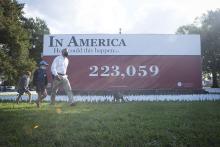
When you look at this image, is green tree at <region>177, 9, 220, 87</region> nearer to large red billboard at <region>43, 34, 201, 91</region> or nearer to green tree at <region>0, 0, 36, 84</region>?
large red billboard at <region>43, 34, 201, 91</region>

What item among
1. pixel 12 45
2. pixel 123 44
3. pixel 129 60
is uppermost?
pixel 12 45

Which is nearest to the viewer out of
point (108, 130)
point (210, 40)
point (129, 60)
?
point (108, 130)

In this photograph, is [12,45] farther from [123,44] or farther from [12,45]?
[123,44]

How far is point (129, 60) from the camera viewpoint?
65.3 feet

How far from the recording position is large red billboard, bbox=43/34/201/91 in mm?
19703

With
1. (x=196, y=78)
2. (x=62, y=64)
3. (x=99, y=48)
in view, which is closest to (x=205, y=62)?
(x=196, y=78)

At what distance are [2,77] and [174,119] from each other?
3517 centimetres

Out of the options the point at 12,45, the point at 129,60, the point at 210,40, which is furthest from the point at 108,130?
the point at 210,40

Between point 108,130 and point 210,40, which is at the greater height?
point 210,40

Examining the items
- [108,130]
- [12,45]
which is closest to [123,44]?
[108,130]

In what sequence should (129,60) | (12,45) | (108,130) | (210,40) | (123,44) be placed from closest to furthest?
(108,130), (129,60), (123,44), (12,45), (210,40)

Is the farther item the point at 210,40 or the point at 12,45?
the point at 210,40

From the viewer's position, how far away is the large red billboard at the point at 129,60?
19.7 metres

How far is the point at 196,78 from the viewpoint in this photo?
20.1 metres
